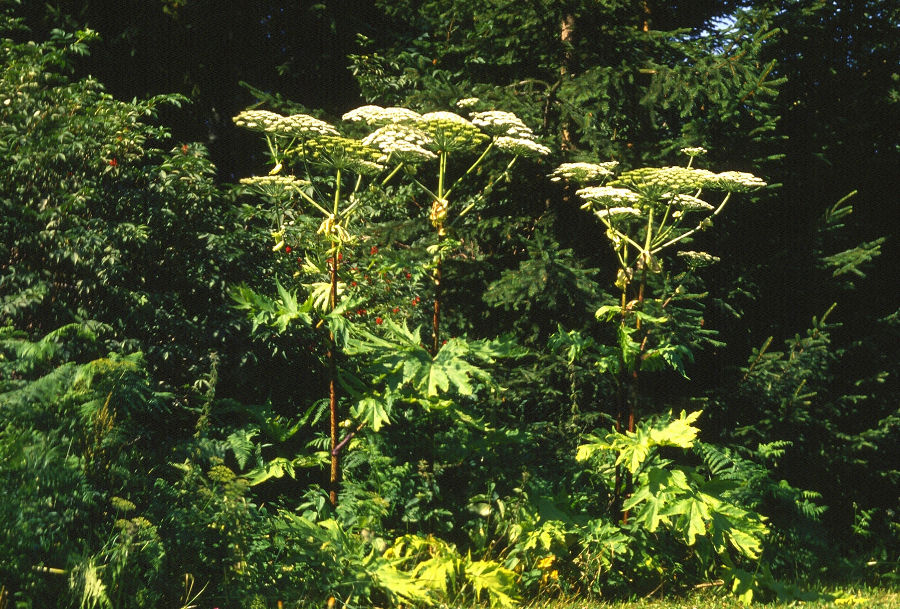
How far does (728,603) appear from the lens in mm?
5258

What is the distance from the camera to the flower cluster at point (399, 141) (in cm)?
455

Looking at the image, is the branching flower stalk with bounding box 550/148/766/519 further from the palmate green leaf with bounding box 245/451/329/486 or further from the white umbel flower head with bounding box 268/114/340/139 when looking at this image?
the palmate green leaf with bounding box 245/451/329/486

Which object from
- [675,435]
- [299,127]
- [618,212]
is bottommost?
[675,435]

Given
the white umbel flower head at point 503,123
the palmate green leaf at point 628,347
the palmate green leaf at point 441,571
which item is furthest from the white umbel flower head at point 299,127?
the palmate green leaf at point 441,571

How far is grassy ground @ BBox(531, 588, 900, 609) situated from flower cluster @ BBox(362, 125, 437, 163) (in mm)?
2851

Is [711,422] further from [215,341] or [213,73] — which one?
[213,73]

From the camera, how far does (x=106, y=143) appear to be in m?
5.11

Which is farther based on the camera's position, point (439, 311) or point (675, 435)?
point (439, 311)

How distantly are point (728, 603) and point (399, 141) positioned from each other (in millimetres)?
3761

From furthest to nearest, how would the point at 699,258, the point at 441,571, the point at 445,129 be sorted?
1. the point at 699,258
2. the point at 445,129
3. the point at 441,571

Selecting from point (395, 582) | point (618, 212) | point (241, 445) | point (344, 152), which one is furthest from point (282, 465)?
point (618, 212)

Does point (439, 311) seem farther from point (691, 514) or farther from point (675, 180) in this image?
point (691, 514)

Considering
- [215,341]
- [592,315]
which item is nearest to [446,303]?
[592,315]

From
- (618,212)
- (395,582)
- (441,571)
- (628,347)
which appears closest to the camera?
(395,582)
